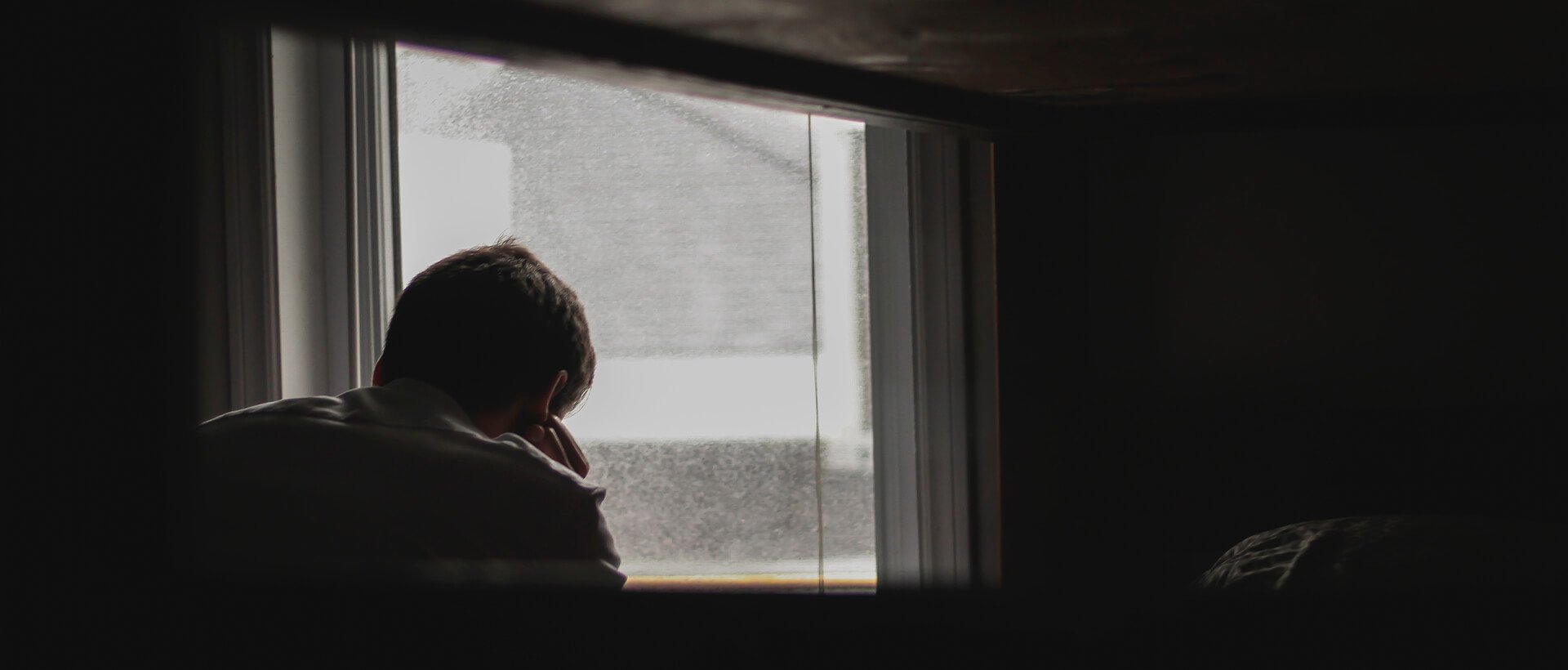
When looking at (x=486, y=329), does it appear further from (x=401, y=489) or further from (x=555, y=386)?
(x=401, y=489)

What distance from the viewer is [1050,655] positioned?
0.21 m

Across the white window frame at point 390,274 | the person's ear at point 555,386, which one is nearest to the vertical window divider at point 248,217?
the white window frame at point 390,274

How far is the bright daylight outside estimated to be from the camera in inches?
39.9

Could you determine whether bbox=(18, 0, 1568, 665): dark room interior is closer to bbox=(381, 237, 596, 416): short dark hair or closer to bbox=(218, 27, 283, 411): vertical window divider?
bbox=(218, 27, 283, 411): vertical window divider

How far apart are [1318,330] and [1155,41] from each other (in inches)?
21.0

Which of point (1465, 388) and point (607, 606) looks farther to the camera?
point (1465, 388)

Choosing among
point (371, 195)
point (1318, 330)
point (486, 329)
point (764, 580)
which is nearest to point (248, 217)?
point (371, 195)

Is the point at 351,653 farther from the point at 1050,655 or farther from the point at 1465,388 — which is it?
the point at 1465,388

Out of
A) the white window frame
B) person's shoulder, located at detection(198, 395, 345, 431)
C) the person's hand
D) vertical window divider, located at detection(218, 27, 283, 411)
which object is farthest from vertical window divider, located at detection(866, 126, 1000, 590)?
vertical window divider, located at detection(218, 27, 283, 411)

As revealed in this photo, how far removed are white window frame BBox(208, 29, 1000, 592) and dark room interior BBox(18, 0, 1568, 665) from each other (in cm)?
8

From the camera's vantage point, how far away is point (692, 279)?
103 cm

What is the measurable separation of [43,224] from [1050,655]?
0.82 ft

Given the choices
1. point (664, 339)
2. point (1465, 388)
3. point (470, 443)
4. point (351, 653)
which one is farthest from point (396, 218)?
point (1465, 388)

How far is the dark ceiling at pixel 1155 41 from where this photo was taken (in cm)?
36
